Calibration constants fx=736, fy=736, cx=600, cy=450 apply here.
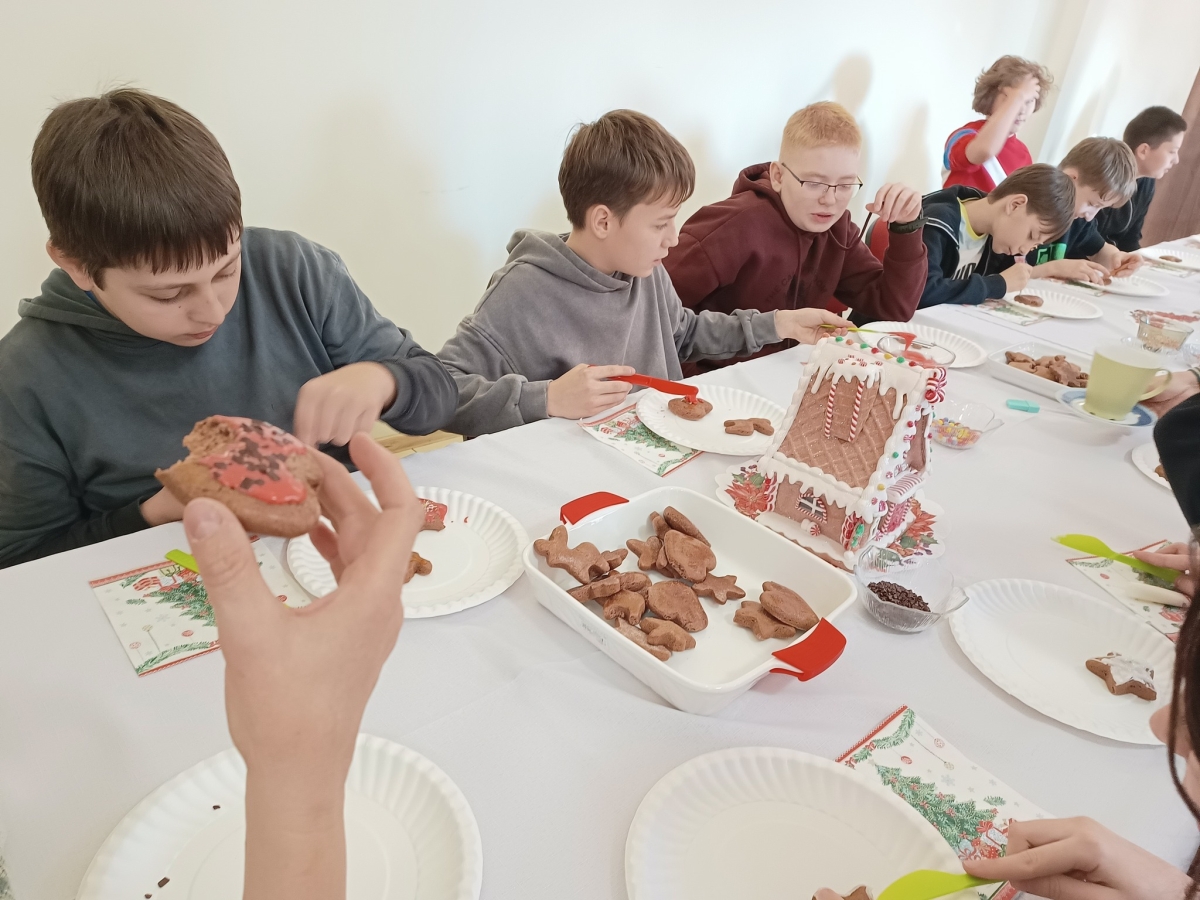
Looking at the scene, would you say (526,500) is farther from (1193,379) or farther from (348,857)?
(1193,379)

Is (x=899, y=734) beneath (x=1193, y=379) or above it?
beneath

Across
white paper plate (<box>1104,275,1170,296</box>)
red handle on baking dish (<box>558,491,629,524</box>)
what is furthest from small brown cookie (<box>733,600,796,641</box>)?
white paper plate (<box>1104,275,1170,296</box>)

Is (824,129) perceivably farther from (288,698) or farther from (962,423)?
(288,698)

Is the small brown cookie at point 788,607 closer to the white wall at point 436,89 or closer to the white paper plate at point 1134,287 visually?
the white wall at point 436,89

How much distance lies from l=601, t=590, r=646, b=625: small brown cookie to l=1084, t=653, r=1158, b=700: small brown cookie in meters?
0.56

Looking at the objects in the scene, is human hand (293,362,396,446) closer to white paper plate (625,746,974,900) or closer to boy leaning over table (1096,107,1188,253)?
white paper plate (625,746,974,900)

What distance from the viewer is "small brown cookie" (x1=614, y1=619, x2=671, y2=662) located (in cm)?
81

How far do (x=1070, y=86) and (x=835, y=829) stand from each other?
19.1 ft

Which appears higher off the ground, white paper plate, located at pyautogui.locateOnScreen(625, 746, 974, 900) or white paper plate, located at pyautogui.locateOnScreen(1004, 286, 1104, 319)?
white paper plate, located at pyautogui.locateOnScreen(1004, 286, 1104, 319)

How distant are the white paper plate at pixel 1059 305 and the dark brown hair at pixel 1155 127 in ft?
8.88

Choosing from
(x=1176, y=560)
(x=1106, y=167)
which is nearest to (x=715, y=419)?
Answer: (x=1176, y=560)

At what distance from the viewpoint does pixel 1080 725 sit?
31.4 inches

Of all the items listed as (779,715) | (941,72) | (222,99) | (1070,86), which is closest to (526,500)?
(779,715)

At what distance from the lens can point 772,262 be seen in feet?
7.38
